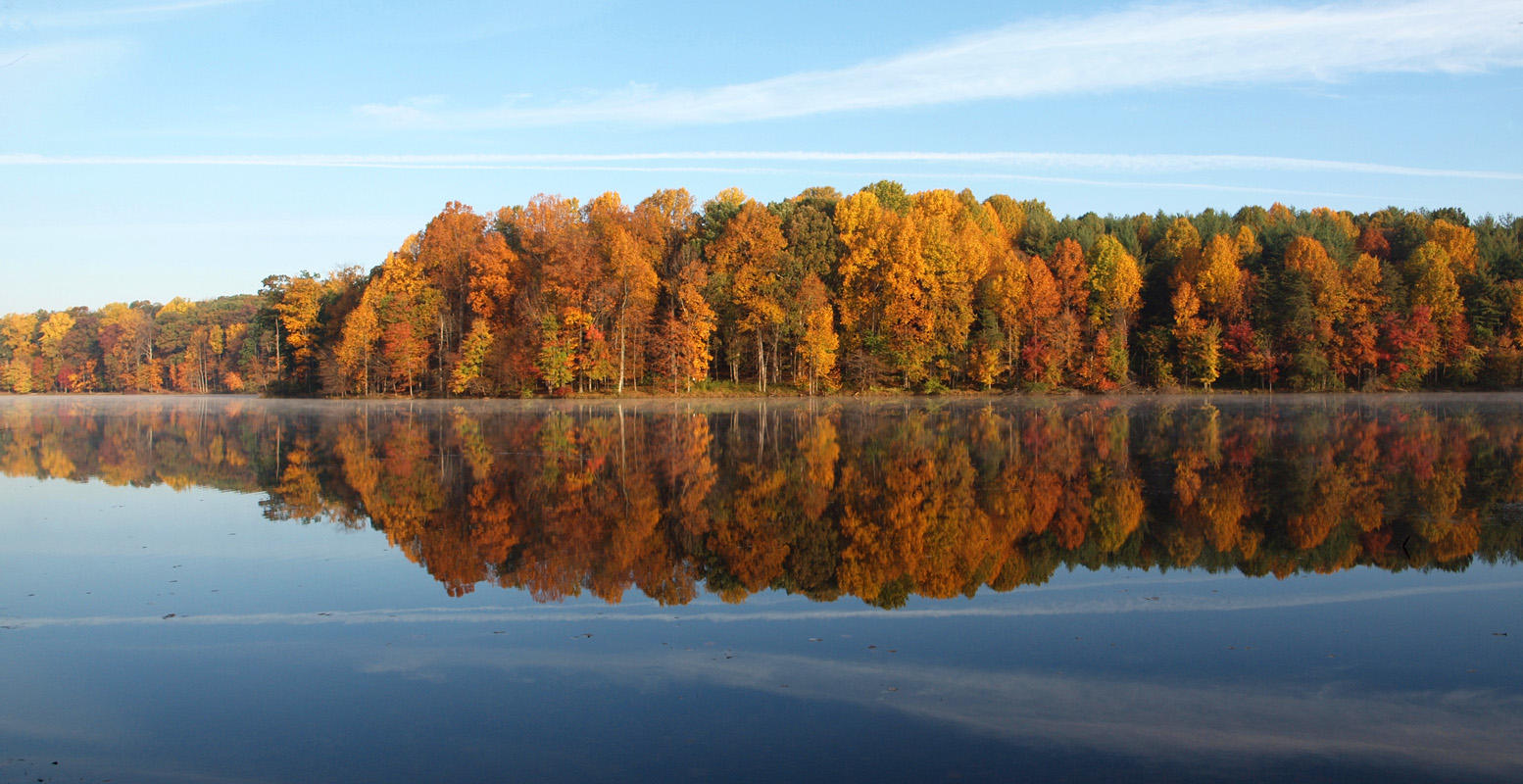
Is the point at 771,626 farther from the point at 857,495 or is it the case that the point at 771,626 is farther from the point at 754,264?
the point at 754,264

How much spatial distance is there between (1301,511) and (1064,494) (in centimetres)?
329

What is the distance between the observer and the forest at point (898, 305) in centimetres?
6197

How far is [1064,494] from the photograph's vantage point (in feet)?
50.9

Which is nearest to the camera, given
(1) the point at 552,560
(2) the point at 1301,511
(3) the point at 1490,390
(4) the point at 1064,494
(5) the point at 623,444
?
(1) the point at 552,560

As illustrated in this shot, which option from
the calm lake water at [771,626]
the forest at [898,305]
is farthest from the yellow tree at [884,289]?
the calm lake water at [771,626]

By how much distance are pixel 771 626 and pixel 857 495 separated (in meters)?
7.17

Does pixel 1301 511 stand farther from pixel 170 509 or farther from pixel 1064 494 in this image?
pixel 170 509

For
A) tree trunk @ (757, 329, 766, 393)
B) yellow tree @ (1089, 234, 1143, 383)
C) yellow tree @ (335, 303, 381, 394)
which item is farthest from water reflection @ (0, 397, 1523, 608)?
yellow tree @ (335, 303, 381, 394)

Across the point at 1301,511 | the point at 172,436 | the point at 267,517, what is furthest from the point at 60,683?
the point at 172,436

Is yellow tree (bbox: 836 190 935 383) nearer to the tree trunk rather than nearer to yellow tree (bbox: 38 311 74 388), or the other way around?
the tree trunk

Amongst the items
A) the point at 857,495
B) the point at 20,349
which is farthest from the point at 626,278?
the point at 20,349

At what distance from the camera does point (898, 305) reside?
62.3 m

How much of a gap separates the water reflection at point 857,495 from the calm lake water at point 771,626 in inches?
4.3

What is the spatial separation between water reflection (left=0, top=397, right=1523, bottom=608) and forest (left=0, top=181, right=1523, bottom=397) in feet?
98.1
